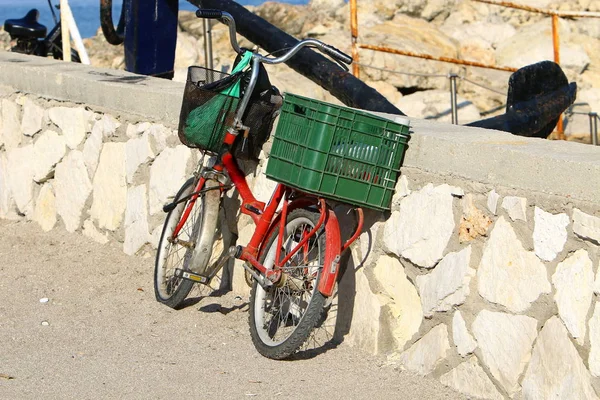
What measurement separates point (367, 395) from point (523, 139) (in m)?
1.18

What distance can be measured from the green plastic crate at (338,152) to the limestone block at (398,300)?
289mm

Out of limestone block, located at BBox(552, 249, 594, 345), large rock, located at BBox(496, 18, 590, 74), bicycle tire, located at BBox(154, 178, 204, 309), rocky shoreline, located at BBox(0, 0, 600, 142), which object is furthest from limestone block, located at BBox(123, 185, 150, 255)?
large rock, located at BBox(496, 18, 590, 74)

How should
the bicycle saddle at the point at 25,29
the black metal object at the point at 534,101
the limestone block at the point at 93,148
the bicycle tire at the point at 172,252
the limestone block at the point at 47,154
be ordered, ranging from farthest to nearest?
the bicycle saddle at the point at 25,29
the limestone block at the point at 47,154
the black metal object at the point at 534,101
the limestone block at the point at 93,148
the bicycle tire at the point at 172,252

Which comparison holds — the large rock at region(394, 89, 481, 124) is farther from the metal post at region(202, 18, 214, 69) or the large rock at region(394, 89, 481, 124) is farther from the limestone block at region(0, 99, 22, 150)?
the limestone block at region(0, 99, 22, 150)

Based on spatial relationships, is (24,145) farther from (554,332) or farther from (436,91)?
(436,91)

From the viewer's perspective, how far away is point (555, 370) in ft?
12.2

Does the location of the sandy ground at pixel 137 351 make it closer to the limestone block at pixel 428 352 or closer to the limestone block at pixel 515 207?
the limestone block at pixel 428 352

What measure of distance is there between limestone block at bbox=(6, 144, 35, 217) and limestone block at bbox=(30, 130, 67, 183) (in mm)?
53

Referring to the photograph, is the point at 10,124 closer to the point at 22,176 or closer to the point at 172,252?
the point at 22,176

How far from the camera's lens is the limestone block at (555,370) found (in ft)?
11.9

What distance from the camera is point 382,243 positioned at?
4438 mm

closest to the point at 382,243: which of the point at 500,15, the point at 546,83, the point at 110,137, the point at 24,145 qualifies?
the point at 110,137

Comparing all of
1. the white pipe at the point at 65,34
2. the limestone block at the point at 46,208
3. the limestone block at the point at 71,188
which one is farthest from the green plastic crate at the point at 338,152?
the white pipe at the point at 65,34

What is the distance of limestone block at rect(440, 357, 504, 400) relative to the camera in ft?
13.0
